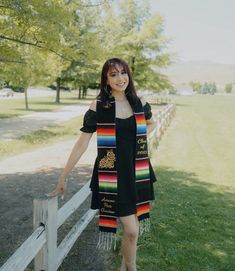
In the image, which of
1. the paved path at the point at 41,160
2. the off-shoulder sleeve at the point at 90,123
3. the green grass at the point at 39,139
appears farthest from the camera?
the green grass at the point at 39,139

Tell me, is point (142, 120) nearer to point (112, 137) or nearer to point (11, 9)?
point (112, 137)

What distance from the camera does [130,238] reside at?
11.3 ft

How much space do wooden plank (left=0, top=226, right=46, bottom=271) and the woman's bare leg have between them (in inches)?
28.9

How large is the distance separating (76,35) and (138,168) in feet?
20.0


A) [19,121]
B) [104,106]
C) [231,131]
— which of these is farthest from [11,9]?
[231,131]

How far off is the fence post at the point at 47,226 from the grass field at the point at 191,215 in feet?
4.83

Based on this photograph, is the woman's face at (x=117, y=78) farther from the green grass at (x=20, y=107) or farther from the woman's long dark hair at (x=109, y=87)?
the green grass at (x=20, y=107)

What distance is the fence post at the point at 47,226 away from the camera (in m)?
3.09

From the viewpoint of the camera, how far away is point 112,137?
3.38m

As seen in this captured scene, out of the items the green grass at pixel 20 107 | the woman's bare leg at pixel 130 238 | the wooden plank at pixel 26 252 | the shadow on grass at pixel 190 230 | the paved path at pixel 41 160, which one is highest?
the wooden plank at pixel 26 252

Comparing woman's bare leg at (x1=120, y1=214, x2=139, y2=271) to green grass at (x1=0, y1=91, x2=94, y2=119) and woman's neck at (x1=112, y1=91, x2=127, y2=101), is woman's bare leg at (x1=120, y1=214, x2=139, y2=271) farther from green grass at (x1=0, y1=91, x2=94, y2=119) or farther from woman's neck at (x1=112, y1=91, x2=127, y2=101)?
green grass at (x1=0, y1=91, x2=94, y2=119)

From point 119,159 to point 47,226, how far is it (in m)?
0.84

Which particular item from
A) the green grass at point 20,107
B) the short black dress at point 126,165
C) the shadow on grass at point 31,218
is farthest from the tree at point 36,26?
the green grass at point 20,107

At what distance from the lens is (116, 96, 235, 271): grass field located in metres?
4.84
